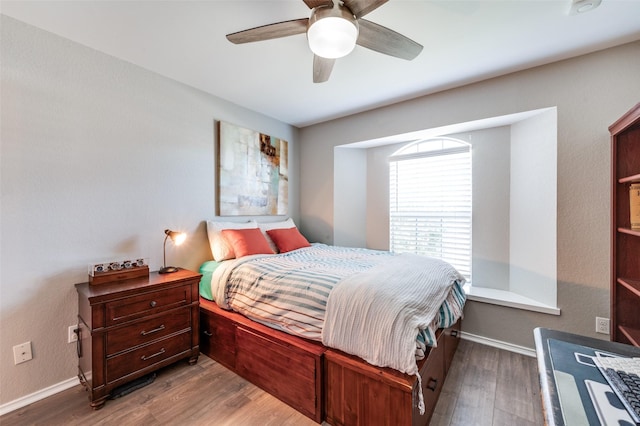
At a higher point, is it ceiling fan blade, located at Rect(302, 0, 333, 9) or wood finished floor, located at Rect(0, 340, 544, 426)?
ceiling fan blade, located at Rect(302, 0, 333, 9)

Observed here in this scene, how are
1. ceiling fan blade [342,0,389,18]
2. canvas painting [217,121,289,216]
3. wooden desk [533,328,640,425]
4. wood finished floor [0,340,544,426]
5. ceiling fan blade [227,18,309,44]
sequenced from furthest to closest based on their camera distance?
canvas painting [217,121,289,216]
wood finished floor [0,340,544,426]
ceiling fan blade [227,18,309,44]
ceiling fan blade [342,0,389,18]
wooden desk [533,328,640,425]

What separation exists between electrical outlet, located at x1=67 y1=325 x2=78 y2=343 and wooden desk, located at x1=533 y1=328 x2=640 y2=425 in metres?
2.75

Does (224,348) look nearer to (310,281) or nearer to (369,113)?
(310,281)

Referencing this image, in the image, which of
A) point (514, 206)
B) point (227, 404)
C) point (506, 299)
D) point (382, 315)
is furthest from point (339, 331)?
point (514, 206)

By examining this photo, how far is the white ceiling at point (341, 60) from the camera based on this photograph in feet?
5.33

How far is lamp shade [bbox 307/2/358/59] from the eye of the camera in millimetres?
1298

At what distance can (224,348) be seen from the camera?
2.13 meters

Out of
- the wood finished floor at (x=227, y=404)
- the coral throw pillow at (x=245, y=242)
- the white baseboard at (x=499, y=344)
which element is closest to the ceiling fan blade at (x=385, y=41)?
the coral throw pillow at (x=245, y=242)

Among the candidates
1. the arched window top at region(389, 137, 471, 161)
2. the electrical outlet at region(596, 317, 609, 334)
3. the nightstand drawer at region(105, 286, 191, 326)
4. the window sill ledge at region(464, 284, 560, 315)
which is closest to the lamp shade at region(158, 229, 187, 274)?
the nightstand drawer at region(105, 286, 191, 326)

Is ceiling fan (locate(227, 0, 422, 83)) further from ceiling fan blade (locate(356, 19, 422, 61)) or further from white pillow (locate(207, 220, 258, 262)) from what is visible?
white pillow (locate(207, 220, 258, 262))

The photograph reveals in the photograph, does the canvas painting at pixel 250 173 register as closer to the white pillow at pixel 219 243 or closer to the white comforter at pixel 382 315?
the white pillow at pixel 219 243

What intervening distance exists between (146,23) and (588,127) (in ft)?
11.4

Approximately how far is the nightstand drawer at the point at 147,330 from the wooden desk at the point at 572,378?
2.23 metres

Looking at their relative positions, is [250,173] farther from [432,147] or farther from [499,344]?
[499,344]
